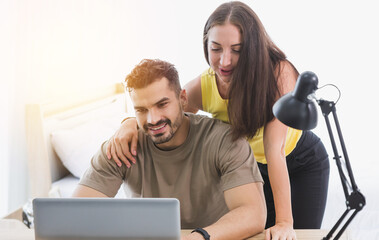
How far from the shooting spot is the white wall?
8.02ft

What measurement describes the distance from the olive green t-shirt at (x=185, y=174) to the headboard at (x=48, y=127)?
2.84 feet

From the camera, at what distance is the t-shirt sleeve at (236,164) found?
1330mm

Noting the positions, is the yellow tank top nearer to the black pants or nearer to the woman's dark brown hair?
the black pants

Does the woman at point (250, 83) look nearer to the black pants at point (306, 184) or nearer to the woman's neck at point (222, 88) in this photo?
the woman's neck at point (222, 88)

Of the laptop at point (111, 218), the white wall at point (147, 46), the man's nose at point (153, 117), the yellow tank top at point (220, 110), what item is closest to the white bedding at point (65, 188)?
the white wall at point (147, 46)

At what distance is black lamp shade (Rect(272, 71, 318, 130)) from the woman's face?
0.49 m

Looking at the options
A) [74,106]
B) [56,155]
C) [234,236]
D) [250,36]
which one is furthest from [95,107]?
[234,236]

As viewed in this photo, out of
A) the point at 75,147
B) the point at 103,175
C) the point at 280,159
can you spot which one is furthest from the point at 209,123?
the point at 75,147

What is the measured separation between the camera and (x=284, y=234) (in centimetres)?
118

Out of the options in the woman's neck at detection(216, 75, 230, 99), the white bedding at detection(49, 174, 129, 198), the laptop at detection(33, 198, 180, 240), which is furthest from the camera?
the white bedding at detection(49, 174, 129, 198)

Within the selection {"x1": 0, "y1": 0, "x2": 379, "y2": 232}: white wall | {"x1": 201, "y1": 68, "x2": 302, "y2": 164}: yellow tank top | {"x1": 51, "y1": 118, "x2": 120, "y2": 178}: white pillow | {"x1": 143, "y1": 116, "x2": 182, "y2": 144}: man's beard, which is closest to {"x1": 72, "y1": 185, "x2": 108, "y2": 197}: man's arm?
{"x1": 143, "y1": 116, "x2": 182, "y2": 144}: man's beard

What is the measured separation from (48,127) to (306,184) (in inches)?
49.8

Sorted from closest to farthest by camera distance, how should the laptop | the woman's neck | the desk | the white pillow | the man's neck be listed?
the laptop
the desk
the man's neck
the woman's neck
the white pillow

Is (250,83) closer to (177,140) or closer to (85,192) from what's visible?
(177,140)
